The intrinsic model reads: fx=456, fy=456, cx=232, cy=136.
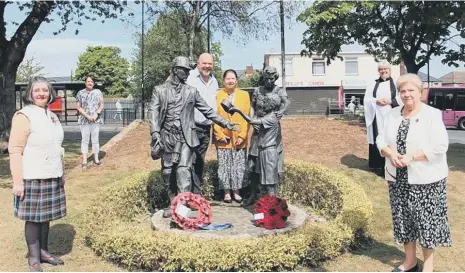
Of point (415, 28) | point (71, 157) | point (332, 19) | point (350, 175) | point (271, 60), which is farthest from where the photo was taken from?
point (271, 60)

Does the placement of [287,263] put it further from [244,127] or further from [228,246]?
[244,127]

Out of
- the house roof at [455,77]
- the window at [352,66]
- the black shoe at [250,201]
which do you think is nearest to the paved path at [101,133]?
the black shoe at [250,201]

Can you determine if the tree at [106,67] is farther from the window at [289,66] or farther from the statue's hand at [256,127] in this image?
the statue's hand at [256,127]

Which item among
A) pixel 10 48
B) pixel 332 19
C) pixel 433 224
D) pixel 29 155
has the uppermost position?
pixel 332 19

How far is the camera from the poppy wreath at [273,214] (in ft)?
16.2

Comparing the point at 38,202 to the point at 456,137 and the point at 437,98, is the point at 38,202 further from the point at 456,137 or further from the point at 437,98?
the point at 437,98

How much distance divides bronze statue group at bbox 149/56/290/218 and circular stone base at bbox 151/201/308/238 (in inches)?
14.1

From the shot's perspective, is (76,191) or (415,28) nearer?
(76,191)

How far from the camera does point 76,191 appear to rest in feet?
25.2

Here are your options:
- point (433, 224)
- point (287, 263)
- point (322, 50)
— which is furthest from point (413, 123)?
point (322, 50)

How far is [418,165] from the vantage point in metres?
3.85

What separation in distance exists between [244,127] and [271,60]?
3380cm

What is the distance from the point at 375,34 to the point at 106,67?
48.2 m

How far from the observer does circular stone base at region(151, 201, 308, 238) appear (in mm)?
4773
